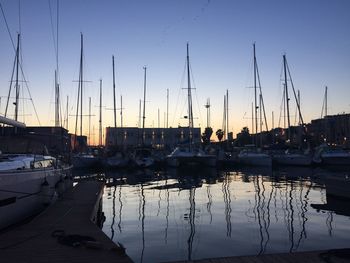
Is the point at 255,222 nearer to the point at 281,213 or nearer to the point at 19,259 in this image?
the point at 281,213

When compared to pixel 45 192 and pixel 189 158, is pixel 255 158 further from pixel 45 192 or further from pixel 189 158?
pixel 45 192

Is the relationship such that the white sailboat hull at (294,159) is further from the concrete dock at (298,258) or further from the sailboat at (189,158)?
the concrete dock at (298,258)

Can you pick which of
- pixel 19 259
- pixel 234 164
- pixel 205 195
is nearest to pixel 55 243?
pixel 19 259

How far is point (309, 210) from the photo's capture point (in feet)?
60.9

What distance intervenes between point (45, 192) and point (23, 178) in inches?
101

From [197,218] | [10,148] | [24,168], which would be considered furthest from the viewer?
A: [10,148]

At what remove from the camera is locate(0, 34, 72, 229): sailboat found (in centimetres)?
1149

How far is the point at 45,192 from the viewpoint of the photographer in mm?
14953

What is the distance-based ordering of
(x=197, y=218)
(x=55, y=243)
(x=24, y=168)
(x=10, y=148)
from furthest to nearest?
(x=10, y=148)
(x=197, y=218)
(x=24, y=168)
(x=55, y=243)

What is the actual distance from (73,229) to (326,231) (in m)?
8.91

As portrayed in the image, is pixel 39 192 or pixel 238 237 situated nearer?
pixel 238 237

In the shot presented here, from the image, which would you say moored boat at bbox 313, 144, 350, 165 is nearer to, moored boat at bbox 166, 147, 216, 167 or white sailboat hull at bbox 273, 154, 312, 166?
white sailboat hull at bbox 273, 154, 312, 166

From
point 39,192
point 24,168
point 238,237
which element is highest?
point 24,168

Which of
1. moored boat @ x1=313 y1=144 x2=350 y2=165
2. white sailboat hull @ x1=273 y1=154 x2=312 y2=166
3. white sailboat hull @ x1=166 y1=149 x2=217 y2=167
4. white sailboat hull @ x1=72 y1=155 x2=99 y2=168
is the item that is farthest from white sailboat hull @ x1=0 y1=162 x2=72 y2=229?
moored boat @ x1=313 y1=144 x2=350 y2=165
